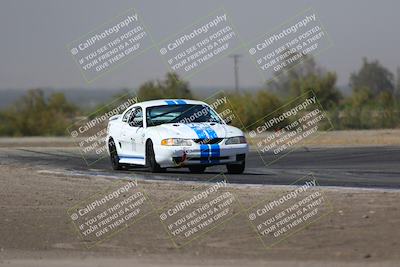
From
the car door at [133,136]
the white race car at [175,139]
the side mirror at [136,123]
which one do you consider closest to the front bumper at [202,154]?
the white race car at [175,139]

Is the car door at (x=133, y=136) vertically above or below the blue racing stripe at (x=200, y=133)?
above

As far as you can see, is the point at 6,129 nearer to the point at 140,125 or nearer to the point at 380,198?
the point at 140,125

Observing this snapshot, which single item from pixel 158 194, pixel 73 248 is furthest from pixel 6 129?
pixel 73 248

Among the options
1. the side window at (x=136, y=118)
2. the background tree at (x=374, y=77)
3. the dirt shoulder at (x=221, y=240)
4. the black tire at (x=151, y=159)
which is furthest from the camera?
the background tree at (x=374, y=77)

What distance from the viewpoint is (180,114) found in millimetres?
18484

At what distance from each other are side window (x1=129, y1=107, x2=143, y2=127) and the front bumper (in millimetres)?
1453

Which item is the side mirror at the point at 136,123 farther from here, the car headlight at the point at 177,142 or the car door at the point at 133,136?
the car headlight at the point at 177,142

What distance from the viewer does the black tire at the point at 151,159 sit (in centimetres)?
1781

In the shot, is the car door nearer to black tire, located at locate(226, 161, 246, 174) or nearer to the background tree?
black tire, located at locate(226, 161, 246, 174)

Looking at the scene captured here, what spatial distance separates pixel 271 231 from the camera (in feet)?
33.9

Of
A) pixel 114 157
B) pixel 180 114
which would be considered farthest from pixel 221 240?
pixel 114 157

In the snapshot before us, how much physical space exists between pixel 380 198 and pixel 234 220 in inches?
91.9

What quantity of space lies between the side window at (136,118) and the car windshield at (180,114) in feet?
0.66

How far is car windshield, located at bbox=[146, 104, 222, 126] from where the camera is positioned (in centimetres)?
1834
